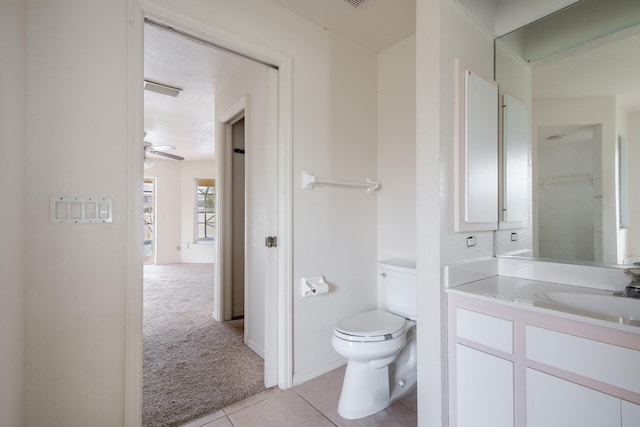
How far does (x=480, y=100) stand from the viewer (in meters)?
1.51

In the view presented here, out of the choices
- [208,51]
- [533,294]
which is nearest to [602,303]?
[533,294]

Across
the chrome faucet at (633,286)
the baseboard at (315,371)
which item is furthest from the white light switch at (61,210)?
the chrome faucet at (633,286)

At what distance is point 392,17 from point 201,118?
296cm

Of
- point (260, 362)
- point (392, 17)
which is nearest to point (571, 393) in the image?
point (260, 362)

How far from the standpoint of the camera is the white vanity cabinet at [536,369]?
36.5 inches

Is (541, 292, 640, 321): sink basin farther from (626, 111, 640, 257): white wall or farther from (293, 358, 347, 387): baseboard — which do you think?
(293, 358, 347, 387): baseboard

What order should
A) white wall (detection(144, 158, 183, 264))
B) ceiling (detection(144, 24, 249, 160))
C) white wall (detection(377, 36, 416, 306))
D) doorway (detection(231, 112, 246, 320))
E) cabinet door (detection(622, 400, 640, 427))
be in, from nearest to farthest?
cabinet door (detection(622, 400, 640, 427)) < white wall (detection(377, 36, 416, 306)) < ceiling (detection(144, 24, 249, 160)) < doorway (detection(231, 112, 246, 320)) < white wall (detection(144, 158, 183, 264))

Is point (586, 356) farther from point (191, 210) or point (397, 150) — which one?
point (191, 210)

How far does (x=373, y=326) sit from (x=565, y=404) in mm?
861

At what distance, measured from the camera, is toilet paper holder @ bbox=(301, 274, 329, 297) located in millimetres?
1888

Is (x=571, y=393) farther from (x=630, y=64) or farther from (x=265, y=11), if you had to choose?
(x=265, y=11)

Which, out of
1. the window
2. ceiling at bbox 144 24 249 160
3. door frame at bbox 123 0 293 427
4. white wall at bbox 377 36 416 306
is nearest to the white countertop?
white wall at bbox 377 36 416 306

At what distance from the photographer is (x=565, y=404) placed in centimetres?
101

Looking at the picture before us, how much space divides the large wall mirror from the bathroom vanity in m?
0.31
